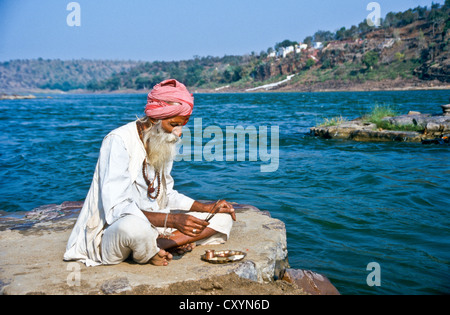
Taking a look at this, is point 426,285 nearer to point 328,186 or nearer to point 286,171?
point 328,186

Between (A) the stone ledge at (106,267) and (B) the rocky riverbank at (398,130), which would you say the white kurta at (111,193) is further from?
(B) the rocky riverbank at (398,130)

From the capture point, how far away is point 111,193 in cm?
256

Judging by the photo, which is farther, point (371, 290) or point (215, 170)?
point (215, 170)

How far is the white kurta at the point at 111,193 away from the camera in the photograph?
8.38ft

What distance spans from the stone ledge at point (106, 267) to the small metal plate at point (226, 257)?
39 millimetres

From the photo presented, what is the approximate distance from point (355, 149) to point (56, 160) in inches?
309

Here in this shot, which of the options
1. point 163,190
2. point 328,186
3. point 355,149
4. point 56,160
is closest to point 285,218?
point 328,186

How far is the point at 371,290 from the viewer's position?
345 cm

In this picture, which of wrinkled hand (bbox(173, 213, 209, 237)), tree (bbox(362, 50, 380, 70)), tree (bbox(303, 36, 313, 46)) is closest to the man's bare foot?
wrinkled hand (bbox(173, 213, 209, 237))

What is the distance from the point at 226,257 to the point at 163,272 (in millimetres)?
493

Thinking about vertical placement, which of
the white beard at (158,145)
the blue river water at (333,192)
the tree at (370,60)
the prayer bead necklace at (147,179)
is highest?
the tree at (370,60)

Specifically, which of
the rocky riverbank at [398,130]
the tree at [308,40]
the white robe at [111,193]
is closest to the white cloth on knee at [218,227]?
the white robe at [111,193]

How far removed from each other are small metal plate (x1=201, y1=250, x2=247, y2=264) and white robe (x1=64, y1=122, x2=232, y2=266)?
624 mm
